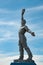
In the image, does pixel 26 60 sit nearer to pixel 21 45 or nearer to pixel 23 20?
pixel 21 45

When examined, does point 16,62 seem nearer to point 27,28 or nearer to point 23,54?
point 23,54

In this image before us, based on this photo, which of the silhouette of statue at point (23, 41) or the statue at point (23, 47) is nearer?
the statue at point (23, 47)

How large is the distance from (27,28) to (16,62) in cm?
246

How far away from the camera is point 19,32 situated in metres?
20.3

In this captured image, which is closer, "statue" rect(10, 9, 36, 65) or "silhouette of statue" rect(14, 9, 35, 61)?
"statue" rect(10, 9, 36, 65)

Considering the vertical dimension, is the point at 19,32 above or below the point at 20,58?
above

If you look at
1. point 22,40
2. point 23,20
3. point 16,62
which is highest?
point 23,20

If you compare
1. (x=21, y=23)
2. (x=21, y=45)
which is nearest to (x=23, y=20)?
(x=21, y=23)

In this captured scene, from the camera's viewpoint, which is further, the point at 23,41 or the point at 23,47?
the point at 23,47

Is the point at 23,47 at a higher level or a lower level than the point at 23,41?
lower

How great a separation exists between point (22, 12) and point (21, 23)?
771 mm

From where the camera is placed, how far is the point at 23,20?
2025 centimetres

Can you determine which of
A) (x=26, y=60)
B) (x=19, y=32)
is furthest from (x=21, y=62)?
(x=19, y=32)

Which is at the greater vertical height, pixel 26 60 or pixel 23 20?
pixel 23 20
